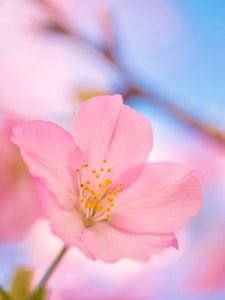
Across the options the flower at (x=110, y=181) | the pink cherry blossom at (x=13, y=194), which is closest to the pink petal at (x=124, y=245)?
the flower at (x=110, y=181)

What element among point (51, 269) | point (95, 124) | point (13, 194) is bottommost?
point (13, 194)

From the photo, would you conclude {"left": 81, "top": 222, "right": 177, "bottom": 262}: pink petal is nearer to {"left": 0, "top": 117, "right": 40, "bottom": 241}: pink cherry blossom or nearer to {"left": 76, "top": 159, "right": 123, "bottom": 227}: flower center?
{"left": 76, "top": 159, "right": 123, "bottom": 227}: flower center

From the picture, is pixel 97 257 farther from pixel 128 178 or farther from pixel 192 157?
pixel 192 157

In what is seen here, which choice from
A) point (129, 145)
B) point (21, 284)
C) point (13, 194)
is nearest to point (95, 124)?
point (129, 145)

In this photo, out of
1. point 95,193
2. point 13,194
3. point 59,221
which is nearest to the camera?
point 59,221

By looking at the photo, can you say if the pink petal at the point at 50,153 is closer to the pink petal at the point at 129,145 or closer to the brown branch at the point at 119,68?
the pink petal at the point at 129,145

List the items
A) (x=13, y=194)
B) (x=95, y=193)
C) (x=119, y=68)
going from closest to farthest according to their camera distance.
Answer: (x=95, y=193) → (x=13, y=194) → (x=119, y=68)

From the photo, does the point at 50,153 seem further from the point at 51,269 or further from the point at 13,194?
the point at 13,194
